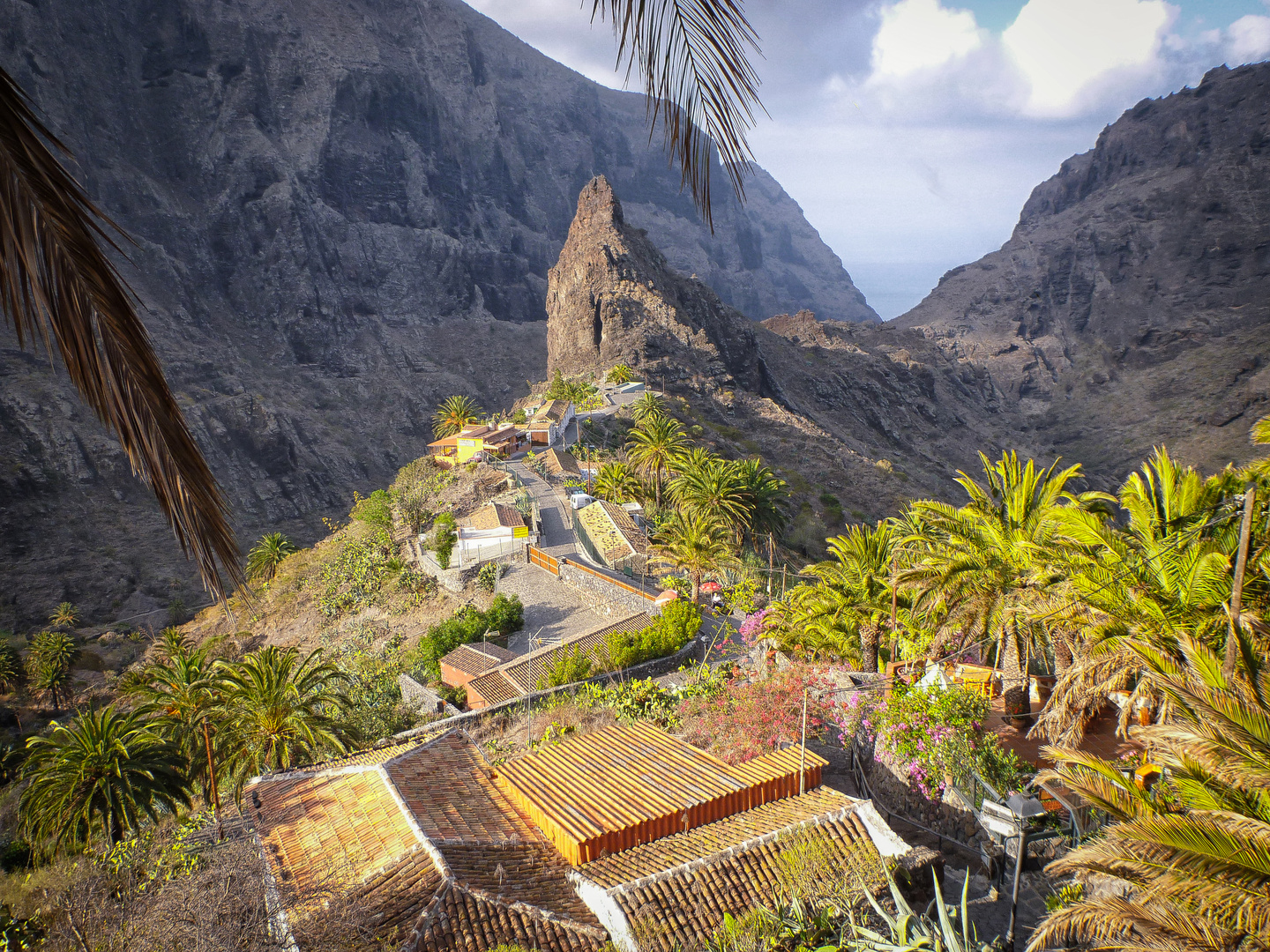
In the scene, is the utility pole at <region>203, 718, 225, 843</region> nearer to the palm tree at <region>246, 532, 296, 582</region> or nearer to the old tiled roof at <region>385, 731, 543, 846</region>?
the old tiled roof at <region>385, 731, 543, 846</region>

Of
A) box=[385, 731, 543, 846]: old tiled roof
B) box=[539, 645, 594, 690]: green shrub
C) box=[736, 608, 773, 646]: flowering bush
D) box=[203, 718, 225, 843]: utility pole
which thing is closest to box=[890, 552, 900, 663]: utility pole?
box=[736, 608, 773, 646]: flowering bush

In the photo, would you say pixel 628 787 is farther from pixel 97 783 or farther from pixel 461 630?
pixel 461 630

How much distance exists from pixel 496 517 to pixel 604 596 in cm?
781

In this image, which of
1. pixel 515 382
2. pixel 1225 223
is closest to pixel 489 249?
pixel 515 382

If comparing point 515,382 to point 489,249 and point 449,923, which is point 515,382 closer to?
point 489,249

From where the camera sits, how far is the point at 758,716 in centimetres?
1387

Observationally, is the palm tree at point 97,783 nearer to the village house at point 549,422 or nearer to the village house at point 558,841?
the village house at point 558,841

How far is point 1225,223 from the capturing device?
10562cm

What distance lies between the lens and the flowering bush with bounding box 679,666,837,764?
1373 cm

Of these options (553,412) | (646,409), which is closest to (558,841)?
(646,409)

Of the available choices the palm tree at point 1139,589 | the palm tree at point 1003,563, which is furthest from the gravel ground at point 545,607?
the palm tree at point 1139,589

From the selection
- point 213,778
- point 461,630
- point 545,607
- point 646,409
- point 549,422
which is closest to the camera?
point 213,778

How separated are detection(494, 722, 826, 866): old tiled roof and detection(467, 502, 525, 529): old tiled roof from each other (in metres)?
19.5

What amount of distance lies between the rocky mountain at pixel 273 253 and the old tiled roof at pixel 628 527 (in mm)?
41256
